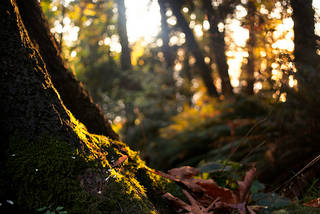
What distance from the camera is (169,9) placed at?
8.81m

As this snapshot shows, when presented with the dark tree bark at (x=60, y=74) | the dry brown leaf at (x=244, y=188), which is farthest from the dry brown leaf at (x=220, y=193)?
the dark tree bark at (x=60, y=74)

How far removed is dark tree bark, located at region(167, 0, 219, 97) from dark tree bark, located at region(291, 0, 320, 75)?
16.5 feet

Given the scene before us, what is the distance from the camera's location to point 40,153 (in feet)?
5.26

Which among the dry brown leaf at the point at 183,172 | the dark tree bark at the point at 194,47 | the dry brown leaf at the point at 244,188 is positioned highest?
the dark tree bark at the point at 194,47

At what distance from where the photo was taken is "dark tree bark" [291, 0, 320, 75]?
3.27m

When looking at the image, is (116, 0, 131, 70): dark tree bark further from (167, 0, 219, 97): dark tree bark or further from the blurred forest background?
(167, 0, 219, 97): dark tree bark

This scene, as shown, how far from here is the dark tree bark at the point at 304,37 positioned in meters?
3.27

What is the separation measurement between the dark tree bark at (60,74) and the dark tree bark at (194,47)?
20.3 ft

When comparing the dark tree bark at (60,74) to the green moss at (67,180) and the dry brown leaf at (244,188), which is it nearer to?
the green moss at (67,180)

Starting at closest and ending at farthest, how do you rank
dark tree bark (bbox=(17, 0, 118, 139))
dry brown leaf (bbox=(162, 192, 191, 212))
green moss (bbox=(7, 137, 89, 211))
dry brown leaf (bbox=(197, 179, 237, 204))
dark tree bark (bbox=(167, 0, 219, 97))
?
green moss (bbox=(7, 137, 89, 211))
dry brown leaf (bbox=(162, 192, 191, 212))
dry brown leaf (bbox=(197, 179, 237, 204))
dark tree bark (bbox=(17, 0, 118, 139))
dark tree bark (bbox=(167, 0, 219, 97))

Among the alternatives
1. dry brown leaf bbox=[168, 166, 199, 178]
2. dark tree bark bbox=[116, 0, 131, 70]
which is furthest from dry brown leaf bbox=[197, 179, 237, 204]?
dark tree bark bbox=[116, 0, 131, 70]

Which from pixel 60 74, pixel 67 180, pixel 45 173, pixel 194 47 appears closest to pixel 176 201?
pixel 67 180

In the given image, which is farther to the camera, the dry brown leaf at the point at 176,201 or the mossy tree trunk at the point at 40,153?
the dry brown leaf at the point at 176,201

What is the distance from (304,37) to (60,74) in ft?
10.1
